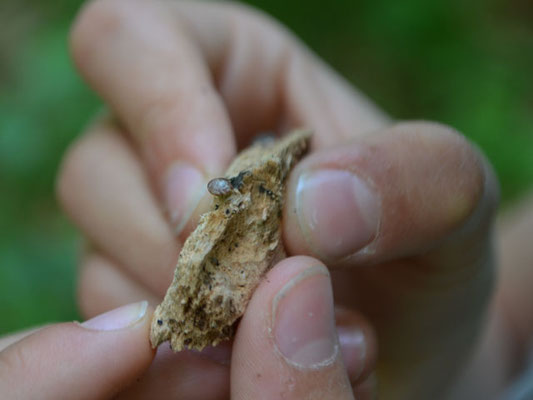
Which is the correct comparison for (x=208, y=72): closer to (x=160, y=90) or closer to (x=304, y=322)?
(x=160, y=90)

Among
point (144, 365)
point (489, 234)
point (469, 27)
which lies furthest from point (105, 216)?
point (469, 27)

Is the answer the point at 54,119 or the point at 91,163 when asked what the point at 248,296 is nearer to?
the point at 91,163

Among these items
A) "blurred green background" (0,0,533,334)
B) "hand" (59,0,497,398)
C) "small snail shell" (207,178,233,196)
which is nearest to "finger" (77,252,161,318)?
"hand" (59,0,497,398)

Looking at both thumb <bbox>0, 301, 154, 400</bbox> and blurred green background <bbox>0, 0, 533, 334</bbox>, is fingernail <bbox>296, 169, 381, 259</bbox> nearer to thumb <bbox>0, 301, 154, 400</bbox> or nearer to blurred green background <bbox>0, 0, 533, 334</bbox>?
thumb <bbox>0, 301, 154, 400</bbox>

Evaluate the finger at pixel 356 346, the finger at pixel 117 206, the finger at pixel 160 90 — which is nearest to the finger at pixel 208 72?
the finger at pixel 160 90

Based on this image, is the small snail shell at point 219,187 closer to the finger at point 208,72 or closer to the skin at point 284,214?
the skin at point 284,214

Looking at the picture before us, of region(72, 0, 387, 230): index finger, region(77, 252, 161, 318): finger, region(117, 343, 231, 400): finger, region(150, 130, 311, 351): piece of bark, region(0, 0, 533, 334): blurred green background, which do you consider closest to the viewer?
region(150, 130, 311, 351): piece of bark

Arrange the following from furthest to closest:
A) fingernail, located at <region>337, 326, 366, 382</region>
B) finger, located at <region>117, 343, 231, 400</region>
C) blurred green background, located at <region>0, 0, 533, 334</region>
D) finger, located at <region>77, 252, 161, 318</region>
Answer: blurred green background, located at <region>0, 0, 533, 334</region> < finger, located at <region>77, 252, 161, 318</region> < fingernail, located at <region>337, 326, 366, 382</region> < finger, located at <region>117, 343, 231, 400</region>
